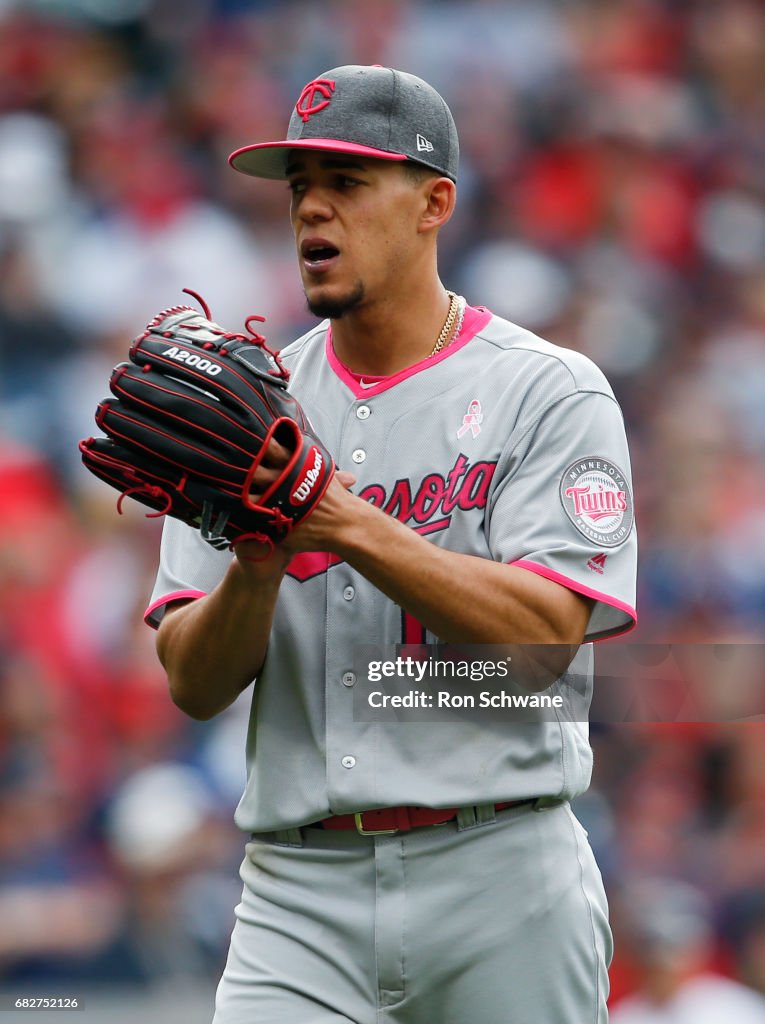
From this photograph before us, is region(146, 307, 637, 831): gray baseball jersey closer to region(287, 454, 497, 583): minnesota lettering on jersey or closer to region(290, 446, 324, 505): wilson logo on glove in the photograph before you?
region(287, 454, 497, 583): minnesota lettering on jersey

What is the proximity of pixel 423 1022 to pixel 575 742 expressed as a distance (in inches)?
17.7

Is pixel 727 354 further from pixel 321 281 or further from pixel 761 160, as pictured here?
pixel 321 281

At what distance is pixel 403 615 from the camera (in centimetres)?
213

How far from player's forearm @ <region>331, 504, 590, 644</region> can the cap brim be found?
1.89 ft

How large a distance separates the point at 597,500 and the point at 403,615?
0.33 metres

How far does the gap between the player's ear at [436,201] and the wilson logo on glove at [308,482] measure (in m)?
0.57

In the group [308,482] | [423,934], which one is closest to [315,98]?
[308,482]

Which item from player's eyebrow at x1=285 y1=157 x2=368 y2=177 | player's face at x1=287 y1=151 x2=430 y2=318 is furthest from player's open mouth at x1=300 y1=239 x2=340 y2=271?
player's eyebrow at x1=285 y1=157 x2=368 y2=177

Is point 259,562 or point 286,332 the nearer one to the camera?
point 259,562

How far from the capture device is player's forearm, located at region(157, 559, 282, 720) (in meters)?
Answer: 2.02

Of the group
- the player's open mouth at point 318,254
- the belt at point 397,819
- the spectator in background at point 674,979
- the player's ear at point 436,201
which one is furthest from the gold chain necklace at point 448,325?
the spectator in background at point 674,979

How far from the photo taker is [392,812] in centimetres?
206

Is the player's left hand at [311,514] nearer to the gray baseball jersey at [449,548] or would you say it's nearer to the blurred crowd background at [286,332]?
the gray baseball jersey at [449,548]

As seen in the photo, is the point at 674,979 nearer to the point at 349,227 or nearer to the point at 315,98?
the point at 349,227
